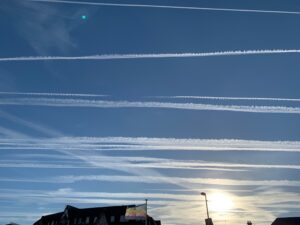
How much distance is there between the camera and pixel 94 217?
80.4 meters

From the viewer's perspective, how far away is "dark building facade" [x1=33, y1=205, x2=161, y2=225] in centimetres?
7619

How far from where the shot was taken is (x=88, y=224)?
260 ft

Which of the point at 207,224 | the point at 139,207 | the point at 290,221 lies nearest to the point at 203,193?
the point at 207,224

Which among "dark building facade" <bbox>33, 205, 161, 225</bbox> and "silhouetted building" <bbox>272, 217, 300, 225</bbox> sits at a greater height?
"dark building facade" <bbox>33, 205, 161, 225</bbox>

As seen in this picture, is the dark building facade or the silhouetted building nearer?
the silhouetted building

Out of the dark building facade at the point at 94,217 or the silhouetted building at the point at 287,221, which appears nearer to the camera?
the silhouetted building at the point at 287,221

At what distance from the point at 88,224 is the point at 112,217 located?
20.0ft

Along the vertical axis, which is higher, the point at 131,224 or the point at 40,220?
the point at 40,220

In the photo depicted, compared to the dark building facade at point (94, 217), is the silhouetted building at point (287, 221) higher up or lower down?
lower down

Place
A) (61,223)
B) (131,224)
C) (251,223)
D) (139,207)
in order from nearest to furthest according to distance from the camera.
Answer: (139,207) → (251,223) → (131,224) → (61,223)

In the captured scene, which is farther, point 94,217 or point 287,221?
point 94,217

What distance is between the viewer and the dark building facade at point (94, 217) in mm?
76188

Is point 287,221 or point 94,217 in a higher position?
point 94,217

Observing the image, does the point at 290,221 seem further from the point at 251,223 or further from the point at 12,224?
the point at 12,224
